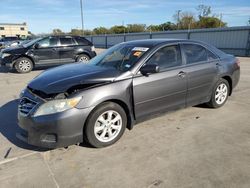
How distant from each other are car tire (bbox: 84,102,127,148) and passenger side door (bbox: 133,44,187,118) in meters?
0.35

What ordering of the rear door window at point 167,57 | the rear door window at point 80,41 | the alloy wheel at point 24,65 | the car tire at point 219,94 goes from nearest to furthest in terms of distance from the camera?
the rear door window at point 167,57 → the car tire at point 219,94 → the alloy wheel at point 24,65 → the rear door window at point 80,41

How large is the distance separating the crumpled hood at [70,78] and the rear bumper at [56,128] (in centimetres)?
40

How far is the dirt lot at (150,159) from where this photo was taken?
292cm

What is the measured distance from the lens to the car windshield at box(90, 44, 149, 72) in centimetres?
414

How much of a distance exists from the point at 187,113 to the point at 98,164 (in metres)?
2.55

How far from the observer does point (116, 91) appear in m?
3.68

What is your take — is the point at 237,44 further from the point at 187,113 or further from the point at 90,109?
the point at 90,109

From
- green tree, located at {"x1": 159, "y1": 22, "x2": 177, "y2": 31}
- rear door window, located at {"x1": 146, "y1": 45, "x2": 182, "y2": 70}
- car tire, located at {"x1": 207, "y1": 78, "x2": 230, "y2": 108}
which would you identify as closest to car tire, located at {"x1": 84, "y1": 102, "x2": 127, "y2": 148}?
rear door window, located at {"x1": 146, "y1": 45, "x2": 182, "y2": 70}

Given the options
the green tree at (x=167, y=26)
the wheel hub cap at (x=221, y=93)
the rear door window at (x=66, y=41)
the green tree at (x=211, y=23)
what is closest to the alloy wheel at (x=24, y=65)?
the rear door window at (x=66, y=41)

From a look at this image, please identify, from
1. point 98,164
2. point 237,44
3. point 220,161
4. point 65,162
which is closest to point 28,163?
point 65,162

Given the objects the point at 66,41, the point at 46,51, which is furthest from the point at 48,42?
the point at 66,41

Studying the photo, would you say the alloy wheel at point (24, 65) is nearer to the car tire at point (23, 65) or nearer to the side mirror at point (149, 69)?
the car tire at point (23, 65)

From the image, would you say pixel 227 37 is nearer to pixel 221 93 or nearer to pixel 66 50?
pixel 66 50

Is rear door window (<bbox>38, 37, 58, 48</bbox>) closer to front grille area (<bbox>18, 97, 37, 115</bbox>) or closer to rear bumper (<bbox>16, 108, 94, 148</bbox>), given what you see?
front grille area (<bbox>18, 97, 37, 115</bbox>)
